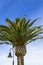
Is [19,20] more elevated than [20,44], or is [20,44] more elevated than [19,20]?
[19,20]

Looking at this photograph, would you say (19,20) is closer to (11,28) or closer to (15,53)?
(11,28)

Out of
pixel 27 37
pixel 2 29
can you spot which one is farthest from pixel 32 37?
pixel 2 29

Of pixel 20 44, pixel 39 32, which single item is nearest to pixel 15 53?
pixel 20 44

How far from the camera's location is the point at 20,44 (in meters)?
48.0

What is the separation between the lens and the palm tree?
4731 centimetres

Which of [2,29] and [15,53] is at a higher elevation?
[2,29]

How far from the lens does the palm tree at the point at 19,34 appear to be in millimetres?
47312

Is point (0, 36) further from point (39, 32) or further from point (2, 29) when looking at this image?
point (39, 32)

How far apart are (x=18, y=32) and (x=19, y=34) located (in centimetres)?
31

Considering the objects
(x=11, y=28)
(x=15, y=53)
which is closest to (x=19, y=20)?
(x=11, y=28)

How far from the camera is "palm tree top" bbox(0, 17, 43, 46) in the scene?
47281 mm

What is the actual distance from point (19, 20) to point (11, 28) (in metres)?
1.61

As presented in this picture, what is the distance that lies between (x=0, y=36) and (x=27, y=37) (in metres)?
3.78

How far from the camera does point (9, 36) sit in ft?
155
